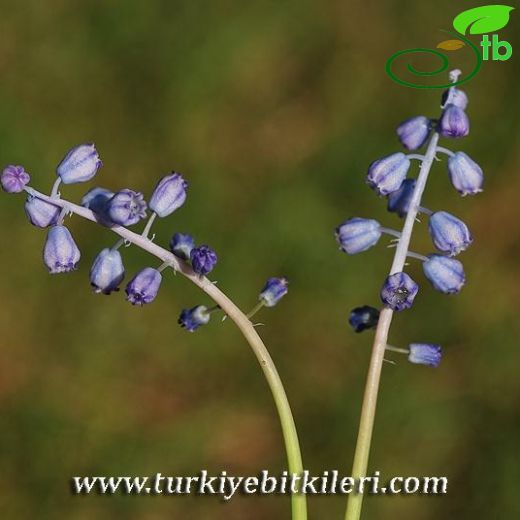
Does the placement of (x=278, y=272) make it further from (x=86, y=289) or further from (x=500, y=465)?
(x=500, y=465)

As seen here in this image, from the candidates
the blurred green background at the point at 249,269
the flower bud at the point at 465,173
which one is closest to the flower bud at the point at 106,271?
the flower bud at the point at 465,173

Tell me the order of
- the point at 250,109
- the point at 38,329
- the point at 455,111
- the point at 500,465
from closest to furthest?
1. the point at 455,111
2. the point at 500,465
3. the point at 38,329
4. the point at 250,109

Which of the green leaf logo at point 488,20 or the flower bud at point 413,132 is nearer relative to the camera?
the flower bud at point 413,132

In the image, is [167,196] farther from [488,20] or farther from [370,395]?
[488,20]

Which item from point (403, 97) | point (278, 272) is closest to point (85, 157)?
point (278, 272)

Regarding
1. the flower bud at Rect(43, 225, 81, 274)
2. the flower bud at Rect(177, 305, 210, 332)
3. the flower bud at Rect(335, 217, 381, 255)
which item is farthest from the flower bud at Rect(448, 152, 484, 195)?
the flower bud at Rect(43, 225, 81, 274)

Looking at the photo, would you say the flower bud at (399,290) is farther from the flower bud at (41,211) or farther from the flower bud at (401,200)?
the flower bud at (41,211)
